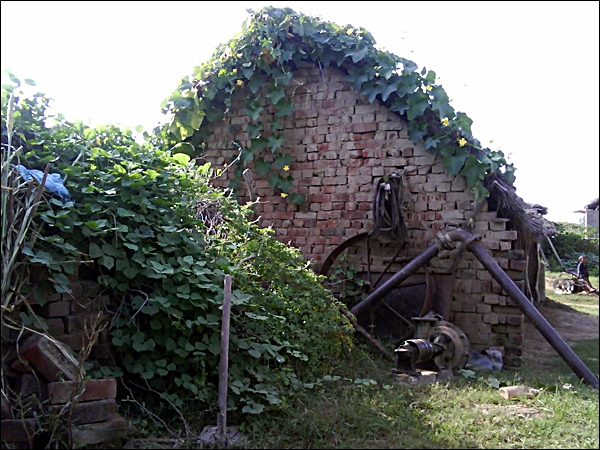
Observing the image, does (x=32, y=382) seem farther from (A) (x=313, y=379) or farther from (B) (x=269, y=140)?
(B) (x=269, y=140)

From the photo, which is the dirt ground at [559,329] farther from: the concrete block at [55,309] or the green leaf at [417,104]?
the concrete block at [55,309]

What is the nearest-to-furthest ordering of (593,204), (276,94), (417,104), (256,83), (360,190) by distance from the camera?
(417,104) → (360,190) → (276,94) → (256,83) → (593,204)

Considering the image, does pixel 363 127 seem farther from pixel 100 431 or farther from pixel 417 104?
pixel 100 431

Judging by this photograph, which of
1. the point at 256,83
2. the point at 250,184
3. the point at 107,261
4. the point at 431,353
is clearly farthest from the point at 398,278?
the point at 107,261

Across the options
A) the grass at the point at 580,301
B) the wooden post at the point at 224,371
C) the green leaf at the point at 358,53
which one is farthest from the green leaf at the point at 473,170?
the grass at the point at 580,301

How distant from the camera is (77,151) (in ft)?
14.8

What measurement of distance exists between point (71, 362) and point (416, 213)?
475 cm

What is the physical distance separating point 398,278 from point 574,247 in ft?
48.7

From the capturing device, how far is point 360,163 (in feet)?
24.6

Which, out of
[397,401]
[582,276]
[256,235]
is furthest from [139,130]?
[582,276]

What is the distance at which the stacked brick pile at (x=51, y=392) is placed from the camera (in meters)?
3.23

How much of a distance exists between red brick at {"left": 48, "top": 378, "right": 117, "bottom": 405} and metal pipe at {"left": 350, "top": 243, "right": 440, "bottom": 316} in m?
3.69

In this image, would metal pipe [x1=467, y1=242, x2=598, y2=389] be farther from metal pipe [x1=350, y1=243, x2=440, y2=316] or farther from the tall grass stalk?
the tall grass stalk

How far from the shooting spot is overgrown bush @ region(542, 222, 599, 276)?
18.6 metres
